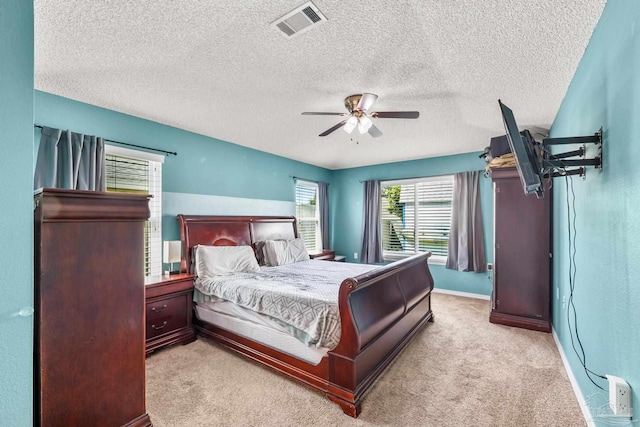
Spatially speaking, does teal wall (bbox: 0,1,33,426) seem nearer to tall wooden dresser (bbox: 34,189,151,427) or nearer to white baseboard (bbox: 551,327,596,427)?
tall wooden dresser (bbox: 34,189,151,427)

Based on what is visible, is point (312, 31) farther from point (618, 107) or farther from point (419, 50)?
point (618, 107)

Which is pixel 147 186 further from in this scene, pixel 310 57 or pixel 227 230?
pixel 310 57

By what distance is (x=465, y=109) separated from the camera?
3.18 meters

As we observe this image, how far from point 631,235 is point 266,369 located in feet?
8.57

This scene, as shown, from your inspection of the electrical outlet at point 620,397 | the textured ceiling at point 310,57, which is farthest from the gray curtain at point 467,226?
the electrical outlet at point 620,397

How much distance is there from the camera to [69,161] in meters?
2.80

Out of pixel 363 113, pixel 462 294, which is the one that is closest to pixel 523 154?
pixel 363 113

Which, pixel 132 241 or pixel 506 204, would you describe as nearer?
pixel 132 241

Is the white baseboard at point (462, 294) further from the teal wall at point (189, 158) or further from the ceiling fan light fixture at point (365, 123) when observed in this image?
the ceiling fan light fixture at point (365, 123)

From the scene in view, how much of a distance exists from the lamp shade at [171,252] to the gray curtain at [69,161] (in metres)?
0.88

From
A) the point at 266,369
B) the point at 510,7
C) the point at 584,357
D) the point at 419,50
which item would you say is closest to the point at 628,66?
the point at 510,7

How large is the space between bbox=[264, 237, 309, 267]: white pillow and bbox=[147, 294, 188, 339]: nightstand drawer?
50.9 inches

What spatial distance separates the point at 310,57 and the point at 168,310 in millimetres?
2803

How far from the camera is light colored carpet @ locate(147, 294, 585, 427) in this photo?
1.97 meters
